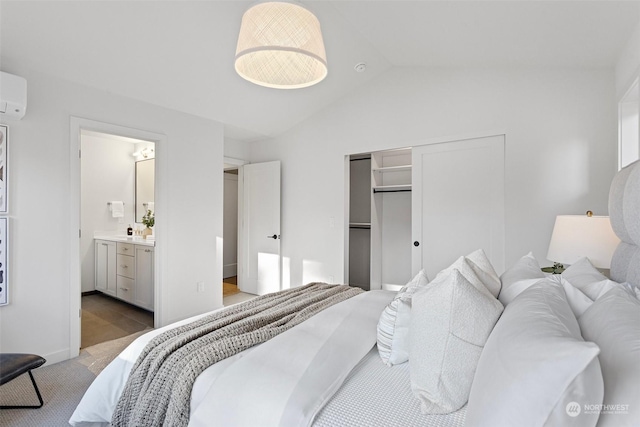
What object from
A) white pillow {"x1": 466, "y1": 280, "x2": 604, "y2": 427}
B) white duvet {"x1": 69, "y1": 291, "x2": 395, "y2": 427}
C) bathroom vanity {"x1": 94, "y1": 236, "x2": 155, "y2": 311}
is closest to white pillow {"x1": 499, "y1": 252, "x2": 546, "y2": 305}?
white pillow {"x1": 466, "y1": 280, "x2": 604, "y2": 427}

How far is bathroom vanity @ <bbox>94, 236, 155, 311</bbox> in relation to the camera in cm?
377

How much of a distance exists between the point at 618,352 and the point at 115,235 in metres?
5.70

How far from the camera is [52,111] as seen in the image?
2.62m

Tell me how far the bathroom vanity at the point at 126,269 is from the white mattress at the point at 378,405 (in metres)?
3.31

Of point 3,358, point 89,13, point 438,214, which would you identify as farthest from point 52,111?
point 438,214

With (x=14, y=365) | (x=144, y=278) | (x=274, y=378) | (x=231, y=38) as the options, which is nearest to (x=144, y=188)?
(x=144, y=278)

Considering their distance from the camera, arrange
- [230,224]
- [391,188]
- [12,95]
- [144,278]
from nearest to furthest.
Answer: [12,95] → [144,278] → [391,188] → [230,224]

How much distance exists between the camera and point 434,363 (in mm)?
972

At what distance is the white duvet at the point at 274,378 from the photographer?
0.99m

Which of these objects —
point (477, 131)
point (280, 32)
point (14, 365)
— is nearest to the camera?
point (280, 32)

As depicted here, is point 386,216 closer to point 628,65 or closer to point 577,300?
point 628,65

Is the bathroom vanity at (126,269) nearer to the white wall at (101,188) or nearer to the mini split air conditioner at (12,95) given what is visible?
the white wall at (101,188)

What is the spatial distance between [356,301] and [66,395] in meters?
2.06

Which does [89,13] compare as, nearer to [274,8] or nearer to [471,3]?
[274,8]
